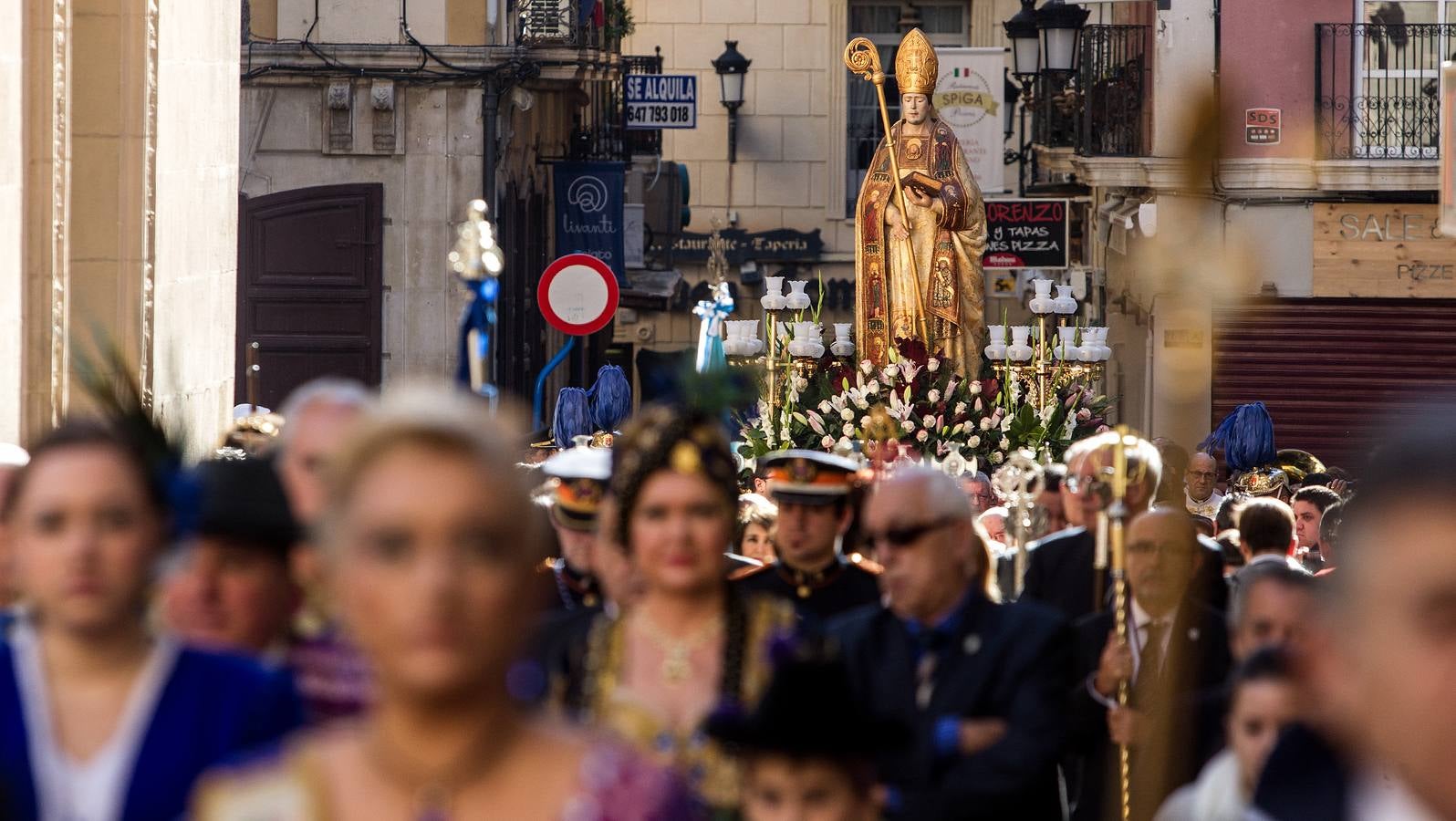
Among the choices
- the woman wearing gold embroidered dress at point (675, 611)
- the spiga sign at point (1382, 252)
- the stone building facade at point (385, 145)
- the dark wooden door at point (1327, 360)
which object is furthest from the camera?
the dark wooden door at point (1327, 360)

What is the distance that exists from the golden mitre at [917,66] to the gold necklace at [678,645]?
11.7m

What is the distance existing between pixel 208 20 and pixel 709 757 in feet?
27.0

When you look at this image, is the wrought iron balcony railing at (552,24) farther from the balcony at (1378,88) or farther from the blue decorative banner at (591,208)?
the balcony at (1378,88)

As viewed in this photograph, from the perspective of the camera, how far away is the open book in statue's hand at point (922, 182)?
15633 mm

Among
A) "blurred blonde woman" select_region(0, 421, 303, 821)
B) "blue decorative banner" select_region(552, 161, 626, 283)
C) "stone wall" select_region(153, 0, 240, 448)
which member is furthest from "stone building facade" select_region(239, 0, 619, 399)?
"blurred blonde woman" select_region(0, 421, 303, 821)

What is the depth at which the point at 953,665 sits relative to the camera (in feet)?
16.7

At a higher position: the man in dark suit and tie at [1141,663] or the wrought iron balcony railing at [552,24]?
the wrought iron balcony railing at [552,24]

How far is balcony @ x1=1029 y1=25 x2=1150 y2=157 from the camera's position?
22.7m

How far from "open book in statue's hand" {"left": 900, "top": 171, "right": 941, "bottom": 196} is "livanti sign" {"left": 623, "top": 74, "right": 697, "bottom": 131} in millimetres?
12486

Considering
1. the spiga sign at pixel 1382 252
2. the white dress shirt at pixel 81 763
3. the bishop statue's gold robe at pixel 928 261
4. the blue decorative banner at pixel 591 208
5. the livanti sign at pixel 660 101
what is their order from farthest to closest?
the livanti sign at pixel 660 101
the blue decorative banner at pixel 591 208
the spiga sign at pixel 1382 252
the bishop statue's gold robe at pixel 928 261
the white dress shirt at pixel 81 763

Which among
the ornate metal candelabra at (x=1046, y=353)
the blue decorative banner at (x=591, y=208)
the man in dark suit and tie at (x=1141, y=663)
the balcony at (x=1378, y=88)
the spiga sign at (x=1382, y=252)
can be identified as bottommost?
the man in dark suit and tie at (x=1141, y=663)

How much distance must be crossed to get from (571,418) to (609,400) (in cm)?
42

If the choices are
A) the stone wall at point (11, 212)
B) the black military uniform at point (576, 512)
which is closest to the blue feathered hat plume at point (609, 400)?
the stone wall at point (11, 212)

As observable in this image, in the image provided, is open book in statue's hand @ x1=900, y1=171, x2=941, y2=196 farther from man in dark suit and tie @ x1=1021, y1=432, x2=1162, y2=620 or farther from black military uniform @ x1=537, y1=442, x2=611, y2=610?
black military uniform @ x1=537, y1=442, x2=611, y2=610
